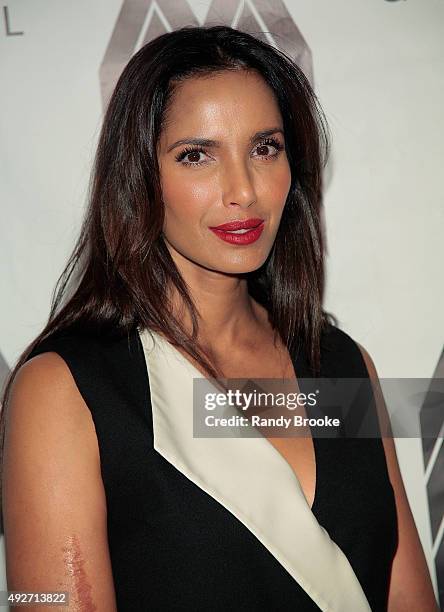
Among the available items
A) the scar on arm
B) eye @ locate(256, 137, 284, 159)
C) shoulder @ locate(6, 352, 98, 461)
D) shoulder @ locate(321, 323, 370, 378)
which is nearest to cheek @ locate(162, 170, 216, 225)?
eye @ locate(256, 137, 284, 159)

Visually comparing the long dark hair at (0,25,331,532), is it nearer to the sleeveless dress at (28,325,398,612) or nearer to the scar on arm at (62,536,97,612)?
the sleeveless dress at (28,325,398,612)

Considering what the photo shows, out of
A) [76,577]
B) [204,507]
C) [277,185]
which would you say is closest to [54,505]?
[76,577]

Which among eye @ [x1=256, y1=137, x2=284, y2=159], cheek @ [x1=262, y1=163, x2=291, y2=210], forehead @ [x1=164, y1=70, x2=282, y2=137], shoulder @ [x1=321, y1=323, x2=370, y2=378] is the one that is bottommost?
shoulder @ [x1=321, y1=323, x2=370, y2=378]

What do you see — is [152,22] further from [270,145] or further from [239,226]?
[239,226]

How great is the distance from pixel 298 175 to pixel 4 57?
62 cm

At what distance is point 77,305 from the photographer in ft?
4.05

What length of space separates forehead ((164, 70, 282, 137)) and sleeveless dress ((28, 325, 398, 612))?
33cm

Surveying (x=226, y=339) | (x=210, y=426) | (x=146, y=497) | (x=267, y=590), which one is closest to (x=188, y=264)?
(x=226, y=339)

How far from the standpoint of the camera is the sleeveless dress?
109 centimetres

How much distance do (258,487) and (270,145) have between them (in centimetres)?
54

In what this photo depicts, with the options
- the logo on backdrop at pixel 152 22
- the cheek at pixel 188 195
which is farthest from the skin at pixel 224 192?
the logo on backdrop at pixel 152 22

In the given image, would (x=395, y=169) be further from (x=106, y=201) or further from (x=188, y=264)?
(x=106, y=201)

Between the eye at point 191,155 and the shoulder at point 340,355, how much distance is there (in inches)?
17.3

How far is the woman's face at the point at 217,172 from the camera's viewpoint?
3.91 ft
